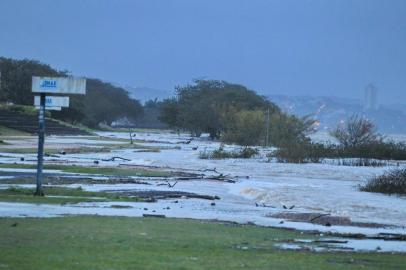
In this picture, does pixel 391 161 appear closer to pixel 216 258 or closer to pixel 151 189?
pixel 151 189

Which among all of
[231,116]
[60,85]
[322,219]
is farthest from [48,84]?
[231,116]

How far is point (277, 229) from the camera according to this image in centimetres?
1883

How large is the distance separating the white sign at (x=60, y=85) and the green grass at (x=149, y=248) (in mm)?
6580

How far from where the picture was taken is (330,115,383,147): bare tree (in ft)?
248

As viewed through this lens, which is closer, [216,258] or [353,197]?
[216,258]

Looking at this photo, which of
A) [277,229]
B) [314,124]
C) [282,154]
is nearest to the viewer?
[277,229]

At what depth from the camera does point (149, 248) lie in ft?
45.0

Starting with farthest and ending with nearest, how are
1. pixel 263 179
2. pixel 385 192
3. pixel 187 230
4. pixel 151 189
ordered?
pixel 263 179 < pixel 385 192 < pixel 151 189 < pixel 187 230

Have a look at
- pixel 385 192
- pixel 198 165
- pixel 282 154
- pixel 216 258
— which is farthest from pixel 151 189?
pixel 282 154

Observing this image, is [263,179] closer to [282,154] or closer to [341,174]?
[341,174]

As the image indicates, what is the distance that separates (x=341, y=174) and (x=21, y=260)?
39.4 m

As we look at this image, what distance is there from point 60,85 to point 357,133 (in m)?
55.5

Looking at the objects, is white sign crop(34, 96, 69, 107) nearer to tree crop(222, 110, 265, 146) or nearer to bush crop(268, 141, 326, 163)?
bush crop(268, 141, 326, 163)

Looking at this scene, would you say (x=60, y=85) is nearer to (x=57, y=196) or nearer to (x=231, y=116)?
(x=57, y=196)
